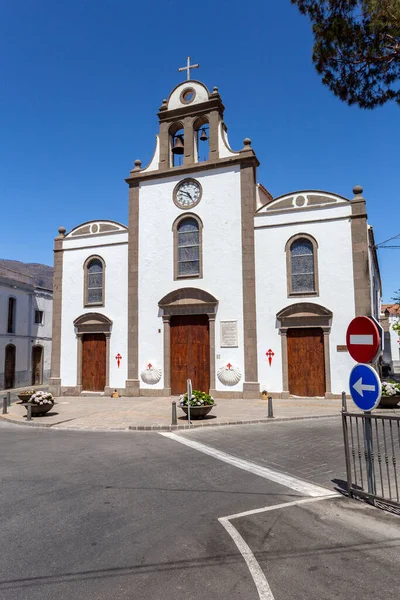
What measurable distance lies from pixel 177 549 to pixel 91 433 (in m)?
8.09

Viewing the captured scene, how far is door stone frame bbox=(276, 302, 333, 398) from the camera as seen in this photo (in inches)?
713

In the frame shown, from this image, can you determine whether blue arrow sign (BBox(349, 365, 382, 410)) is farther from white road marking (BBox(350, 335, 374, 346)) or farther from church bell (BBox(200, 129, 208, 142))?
church bell (BBox(200, 129, 208, 142))

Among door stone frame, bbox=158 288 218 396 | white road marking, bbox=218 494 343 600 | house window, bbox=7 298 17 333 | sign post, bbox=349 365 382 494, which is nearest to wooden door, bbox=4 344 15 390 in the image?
house window, bbox=7 298 17 333

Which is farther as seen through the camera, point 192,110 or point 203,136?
point 203,136

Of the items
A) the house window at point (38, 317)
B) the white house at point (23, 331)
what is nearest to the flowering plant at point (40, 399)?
the white house at point (23, 331)

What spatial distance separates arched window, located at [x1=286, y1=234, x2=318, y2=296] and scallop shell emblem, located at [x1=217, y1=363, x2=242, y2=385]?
410 centimetres

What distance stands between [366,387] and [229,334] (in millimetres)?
13698

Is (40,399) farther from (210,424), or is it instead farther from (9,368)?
(9,368)

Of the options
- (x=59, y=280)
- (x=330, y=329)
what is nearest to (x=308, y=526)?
(x=330, y=329)

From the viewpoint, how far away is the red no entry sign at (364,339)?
233 inches

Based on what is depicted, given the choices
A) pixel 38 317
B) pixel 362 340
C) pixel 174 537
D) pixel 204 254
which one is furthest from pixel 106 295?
pixel 174 537

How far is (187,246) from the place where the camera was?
69.3ft

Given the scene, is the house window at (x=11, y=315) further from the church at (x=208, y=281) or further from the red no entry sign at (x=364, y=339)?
the red no entry sign at (x=364, y=339)

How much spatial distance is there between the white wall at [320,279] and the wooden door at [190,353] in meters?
2.64
